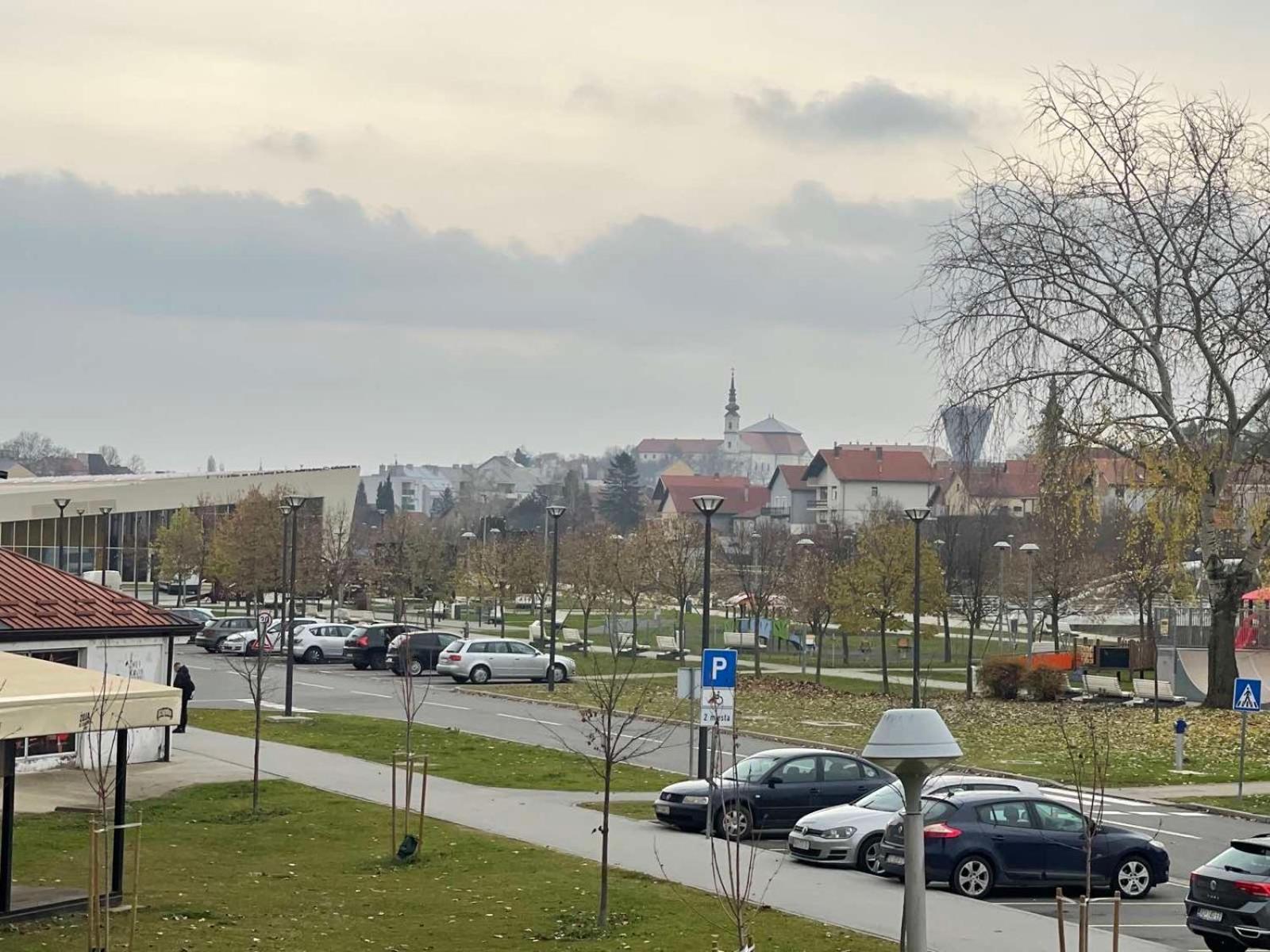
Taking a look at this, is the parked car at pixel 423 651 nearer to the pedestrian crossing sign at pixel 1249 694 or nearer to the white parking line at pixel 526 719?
the white parking line at pixel 526 719

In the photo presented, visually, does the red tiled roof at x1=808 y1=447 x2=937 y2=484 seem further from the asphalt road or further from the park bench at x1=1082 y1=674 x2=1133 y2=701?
the park bench at x1=1082 y1=674 x2=1133 y2=701

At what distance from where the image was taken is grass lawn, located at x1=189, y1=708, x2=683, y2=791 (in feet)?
93.9

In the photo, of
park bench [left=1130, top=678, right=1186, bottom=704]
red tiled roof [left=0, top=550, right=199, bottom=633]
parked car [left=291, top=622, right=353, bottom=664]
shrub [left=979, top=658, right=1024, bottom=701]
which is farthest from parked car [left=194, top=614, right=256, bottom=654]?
red tiled roof [left=0, top=550, right=199, bottom=633]

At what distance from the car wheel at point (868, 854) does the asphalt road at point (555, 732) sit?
0.35 m

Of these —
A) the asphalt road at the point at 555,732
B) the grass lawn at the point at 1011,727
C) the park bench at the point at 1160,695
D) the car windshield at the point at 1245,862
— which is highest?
the car windshield at the point at 1245,862

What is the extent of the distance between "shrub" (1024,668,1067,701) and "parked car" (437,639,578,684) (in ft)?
46.2

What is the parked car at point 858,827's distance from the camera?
68.3 feet

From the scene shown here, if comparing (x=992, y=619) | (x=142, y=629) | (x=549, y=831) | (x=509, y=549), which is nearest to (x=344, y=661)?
(x=509, y=549)

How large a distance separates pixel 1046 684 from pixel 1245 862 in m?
29.6

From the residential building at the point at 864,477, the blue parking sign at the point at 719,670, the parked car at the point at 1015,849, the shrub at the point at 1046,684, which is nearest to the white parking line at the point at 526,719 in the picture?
the shrub at the point at 1046,684

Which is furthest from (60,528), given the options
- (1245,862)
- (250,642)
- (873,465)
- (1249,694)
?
(873,465)

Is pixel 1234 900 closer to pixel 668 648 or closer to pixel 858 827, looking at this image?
pixel 858 827

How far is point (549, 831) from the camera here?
23031mm

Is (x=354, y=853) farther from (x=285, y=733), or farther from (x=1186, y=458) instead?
(x=1186, y=458)
